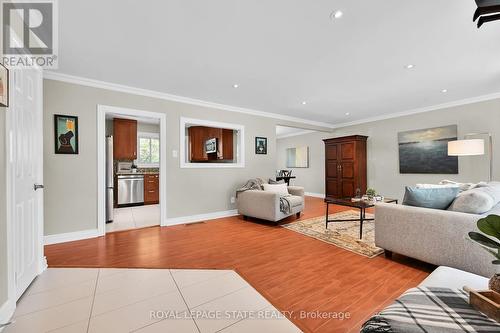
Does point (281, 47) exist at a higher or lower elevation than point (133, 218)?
higher

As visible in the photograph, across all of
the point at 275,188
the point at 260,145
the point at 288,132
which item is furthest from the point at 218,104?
the point at 288,132

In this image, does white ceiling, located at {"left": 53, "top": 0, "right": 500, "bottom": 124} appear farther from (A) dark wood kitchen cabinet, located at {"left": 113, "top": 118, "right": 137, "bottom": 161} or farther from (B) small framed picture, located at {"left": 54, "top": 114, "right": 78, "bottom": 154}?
(A) dark wood kitchen cabinet, located at {"left": 113, "top": 118, "right": 137, "bottom": 161}

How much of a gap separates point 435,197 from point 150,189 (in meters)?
6.26

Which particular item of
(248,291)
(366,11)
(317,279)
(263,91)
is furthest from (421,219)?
(263,91)

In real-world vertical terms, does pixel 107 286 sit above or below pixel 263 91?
below

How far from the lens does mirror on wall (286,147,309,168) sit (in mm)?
8086

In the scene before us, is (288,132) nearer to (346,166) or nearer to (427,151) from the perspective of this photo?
(346,166)

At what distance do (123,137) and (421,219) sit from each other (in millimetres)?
6469

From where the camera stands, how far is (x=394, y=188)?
556 centimetres

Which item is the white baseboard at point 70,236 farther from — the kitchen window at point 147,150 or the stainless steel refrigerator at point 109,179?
the kitchen window at point 147,150

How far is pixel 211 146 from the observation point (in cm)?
628

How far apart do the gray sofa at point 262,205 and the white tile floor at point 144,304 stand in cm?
176

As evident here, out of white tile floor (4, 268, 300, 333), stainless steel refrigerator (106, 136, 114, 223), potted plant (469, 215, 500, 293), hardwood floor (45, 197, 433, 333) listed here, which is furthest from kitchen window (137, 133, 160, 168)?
potted plant (469, 215, 500, 293)

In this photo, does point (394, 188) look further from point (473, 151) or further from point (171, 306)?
point (171, 306)
